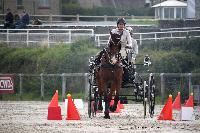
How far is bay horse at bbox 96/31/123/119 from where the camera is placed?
2405cm

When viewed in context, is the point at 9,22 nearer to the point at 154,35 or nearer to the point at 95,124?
the point at 154,35

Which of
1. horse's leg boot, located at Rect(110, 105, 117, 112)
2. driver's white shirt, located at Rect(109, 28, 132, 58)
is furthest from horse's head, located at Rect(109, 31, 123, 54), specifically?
horse's leg boot, located at Rect(110, 105, 117, 112)

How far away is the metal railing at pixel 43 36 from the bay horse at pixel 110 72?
77.0 ft

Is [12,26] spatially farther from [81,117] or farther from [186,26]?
[81,117]

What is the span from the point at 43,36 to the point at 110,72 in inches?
1009

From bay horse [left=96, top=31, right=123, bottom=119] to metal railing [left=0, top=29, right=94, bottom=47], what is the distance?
2346 centimetres

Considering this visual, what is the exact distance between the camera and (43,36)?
49.9 m

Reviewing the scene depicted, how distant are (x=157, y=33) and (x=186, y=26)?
5.56m

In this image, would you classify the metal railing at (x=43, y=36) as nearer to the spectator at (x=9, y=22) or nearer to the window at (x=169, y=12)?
the spectator at (x=9, y=22)

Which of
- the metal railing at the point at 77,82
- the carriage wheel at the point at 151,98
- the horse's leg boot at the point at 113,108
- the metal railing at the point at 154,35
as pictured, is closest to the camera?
the horse's leg boot at the point at 113,108

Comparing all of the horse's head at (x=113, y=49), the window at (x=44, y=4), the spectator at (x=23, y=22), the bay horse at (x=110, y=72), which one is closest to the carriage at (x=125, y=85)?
the bay horse at (x=110, y=72)

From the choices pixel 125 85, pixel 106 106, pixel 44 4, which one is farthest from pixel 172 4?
pixel 106 106

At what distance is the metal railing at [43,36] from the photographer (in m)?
49.0

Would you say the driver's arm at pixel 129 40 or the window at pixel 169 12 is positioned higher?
the driver's arm at pixel 129 40
